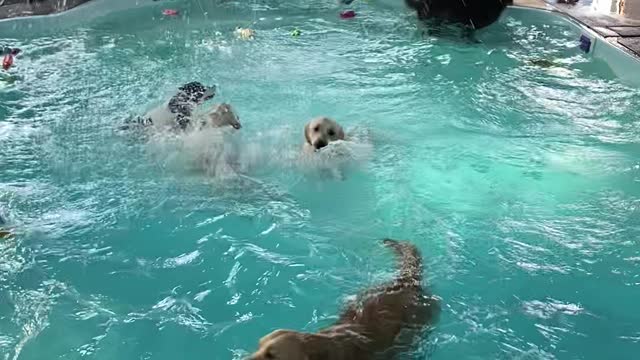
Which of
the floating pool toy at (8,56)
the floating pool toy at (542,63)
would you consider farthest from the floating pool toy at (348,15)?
the floating pool toy at (8,56)

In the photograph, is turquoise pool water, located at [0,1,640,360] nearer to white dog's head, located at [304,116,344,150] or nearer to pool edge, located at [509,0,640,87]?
pool edge, located at [509,0,640,87]

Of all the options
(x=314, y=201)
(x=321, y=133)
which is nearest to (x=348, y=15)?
(x=321, y=133)

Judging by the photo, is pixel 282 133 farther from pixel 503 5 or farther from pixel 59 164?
pixel 503 5

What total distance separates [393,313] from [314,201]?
215 centimetres

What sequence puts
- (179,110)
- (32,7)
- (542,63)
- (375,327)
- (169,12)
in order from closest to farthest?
(375,327) < (179,110) < (542,63) < (32,7) < (169,12)

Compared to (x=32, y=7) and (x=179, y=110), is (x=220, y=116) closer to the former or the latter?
(x=179, y=110)

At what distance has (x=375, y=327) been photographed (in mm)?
3434

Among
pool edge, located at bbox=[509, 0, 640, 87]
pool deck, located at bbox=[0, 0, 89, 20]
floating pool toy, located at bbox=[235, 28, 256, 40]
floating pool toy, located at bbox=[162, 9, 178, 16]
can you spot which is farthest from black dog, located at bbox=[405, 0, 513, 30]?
pool deck, located at bbox=[0, 0, 89, 20]

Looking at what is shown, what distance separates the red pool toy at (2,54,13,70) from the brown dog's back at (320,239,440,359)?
5.90m

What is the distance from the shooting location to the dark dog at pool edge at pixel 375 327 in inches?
125

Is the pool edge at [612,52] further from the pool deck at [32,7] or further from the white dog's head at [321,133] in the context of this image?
the pool deck at [32,7]

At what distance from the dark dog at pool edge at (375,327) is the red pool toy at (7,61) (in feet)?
19.3

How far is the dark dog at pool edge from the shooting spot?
3182 mm

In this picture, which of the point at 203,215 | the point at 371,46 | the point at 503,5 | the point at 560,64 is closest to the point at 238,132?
the point at 203,215
